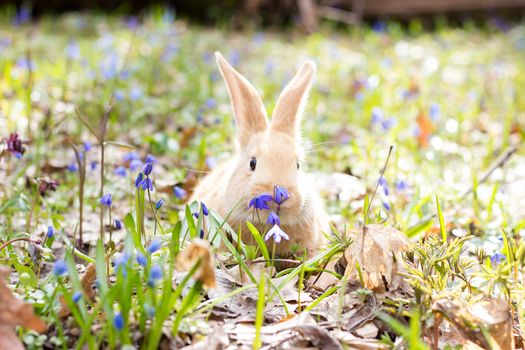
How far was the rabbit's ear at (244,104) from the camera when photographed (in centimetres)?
349

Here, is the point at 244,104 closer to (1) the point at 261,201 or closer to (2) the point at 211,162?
(1) the point at 261,201

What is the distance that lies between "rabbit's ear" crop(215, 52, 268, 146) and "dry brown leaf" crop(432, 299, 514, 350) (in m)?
1.53

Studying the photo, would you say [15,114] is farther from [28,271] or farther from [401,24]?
[401,24]

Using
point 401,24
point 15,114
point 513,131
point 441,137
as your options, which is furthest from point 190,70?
point 401,24

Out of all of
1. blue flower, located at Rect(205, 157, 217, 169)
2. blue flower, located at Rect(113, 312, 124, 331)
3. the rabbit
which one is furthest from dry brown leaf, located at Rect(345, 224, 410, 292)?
blue flower, located at Rect(205, 157, 217, 169)

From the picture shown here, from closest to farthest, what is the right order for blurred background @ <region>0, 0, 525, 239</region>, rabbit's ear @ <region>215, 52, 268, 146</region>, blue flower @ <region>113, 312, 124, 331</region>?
blue flower @ <region>113, 312, 124, 331</region>
rabbit's ear @ <region>215, 52, 268, 146</region>
blurred background @ <region>0, 0, 525, 239</region>

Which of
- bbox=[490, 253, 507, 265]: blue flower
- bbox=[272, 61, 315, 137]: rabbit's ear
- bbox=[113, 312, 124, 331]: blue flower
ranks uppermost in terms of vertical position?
bbox=[272, 61, 315, 137]: rabbit's ear

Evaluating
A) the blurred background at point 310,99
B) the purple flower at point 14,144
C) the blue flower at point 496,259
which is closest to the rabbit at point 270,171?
the blurred background at point 310,99

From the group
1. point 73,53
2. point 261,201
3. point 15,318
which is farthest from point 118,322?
point 73,53

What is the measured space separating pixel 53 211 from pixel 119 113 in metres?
1.84

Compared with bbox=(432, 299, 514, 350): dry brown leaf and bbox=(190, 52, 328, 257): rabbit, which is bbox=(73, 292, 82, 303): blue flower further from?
bbox=(432, 299, 514, 350): dry brown leaf

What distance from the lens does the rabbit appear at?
321 cm

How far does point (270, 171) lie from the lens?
3.19 meters

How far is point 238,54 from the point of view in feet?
25.6
